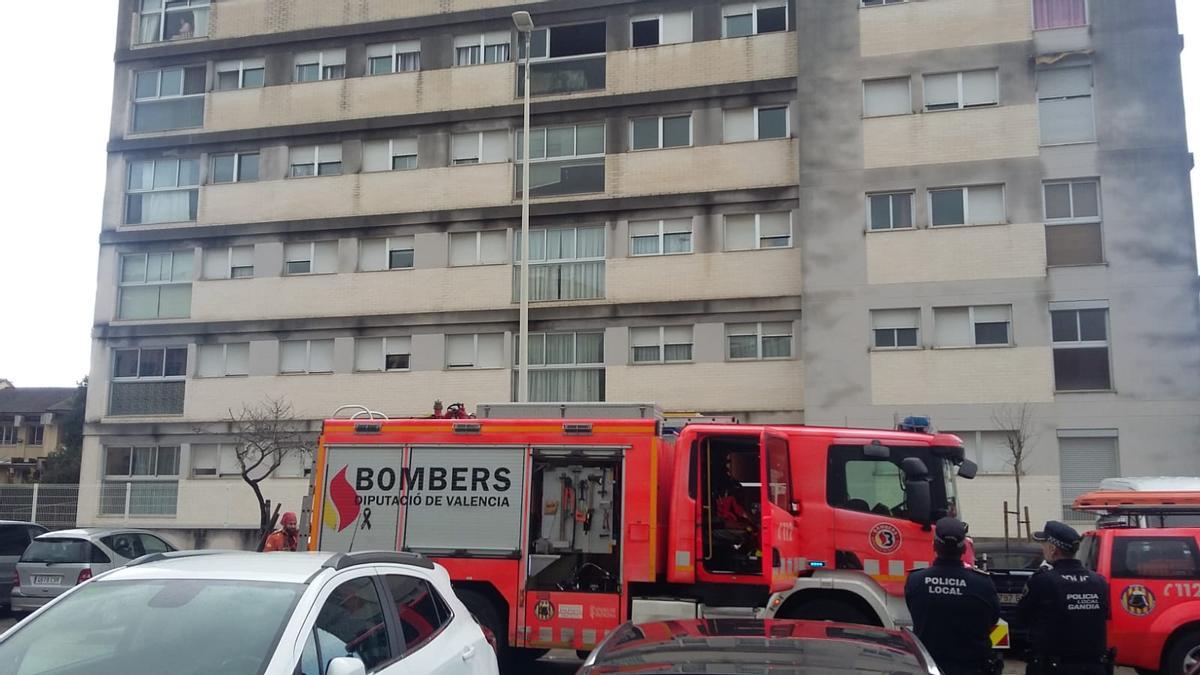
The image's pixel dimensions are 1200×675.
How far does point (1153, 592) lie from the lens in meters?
11.0

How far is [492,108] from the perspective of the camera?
27812 millimetres

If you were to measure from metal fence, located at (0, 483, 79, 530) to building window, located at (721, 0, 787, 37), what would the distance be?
22155 millimetres

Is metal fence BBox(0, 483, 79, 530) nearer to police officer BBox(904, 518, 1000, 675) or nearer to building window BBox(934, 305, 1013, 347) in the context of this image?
building window BBox(934, 305, 1013, 347)

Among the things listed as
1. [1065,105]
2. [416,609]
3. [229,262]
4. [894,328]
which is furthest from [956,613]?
[229,262]

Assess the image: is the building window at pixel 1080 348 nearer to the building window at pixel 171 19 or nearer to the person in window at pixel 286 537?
the person in window at pixel 286 537

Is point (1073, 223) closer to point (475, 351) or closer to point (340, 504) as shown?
point (475, 351)

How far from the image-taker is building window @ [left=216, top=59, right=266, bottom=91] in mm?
30406

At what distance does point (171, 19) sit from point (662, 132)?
16.3 metres

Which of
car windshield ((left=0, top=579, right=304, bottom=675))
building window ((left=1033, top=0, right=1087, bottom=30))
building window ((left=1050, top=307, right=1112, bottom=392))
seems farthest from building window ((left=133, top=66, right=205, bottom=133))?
car windshield ((left=0, top=579, right=304, bottom=675))

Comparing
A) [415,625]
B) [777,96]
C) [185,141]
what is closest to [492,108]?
[777,96]

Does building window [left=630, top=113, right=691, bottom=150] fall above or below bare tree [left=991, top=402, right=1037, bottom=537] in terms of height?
above

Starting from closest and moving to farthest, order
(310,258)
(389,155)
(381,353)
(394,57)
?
(381,353) → (389,155) → (310,258) → (394,57)

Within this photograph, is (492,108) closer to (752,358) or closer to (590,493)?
(752,358)

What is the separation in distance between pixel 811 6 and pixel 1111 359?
11.0 m
